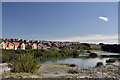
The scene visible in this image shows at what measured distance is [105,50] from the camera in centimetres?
5994

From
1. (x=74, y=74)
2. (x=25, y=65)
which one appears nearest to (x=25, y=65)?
(x=25, y=65)

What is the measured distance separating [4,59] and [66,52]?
2713 cm

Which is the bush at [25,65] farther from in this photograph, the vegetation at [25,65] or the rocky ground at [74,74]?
the rocky ground at [74,74]

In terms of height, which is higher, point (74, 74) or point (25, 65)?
point (25, 65)

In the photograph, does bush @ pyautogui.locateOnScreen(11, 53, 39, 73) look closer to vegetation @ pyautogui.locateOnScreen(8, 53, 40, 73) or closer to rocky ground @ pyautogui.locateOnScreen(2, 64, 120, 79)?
vegetation @ pyautogui.locateOnScreen(8, 53, 40, 73)

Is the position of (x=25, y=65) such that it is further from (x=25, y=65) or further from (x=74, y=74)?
(x=74, y=74)

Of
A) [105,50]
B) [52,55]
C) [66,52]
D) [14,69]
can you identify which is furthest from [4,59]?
[105,50]

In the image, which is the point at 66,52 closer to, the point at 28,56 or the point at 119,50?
the point at 119,50

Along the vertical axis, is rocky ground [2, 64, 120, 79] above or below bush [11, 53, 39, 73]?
below

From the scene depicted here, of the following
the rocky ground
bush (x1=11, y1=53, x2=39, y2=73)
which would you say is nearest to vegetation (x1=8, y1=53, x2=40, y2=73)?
bush (x1=11, y1=53, x2=39, y2=73)

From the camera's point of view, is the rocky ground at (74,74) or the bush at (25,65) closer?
the rocky ground at (74,74)

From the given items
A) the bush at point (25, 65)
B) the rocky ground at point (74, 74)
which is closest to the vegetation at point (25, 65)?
the bush at point (25, 65)

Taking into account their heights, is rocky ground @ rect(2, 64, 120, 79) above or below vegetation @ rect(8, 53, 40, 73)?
below

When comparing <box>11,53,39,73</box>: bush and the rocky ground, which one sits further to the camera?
<box>11,53,39,73</box>: bush
